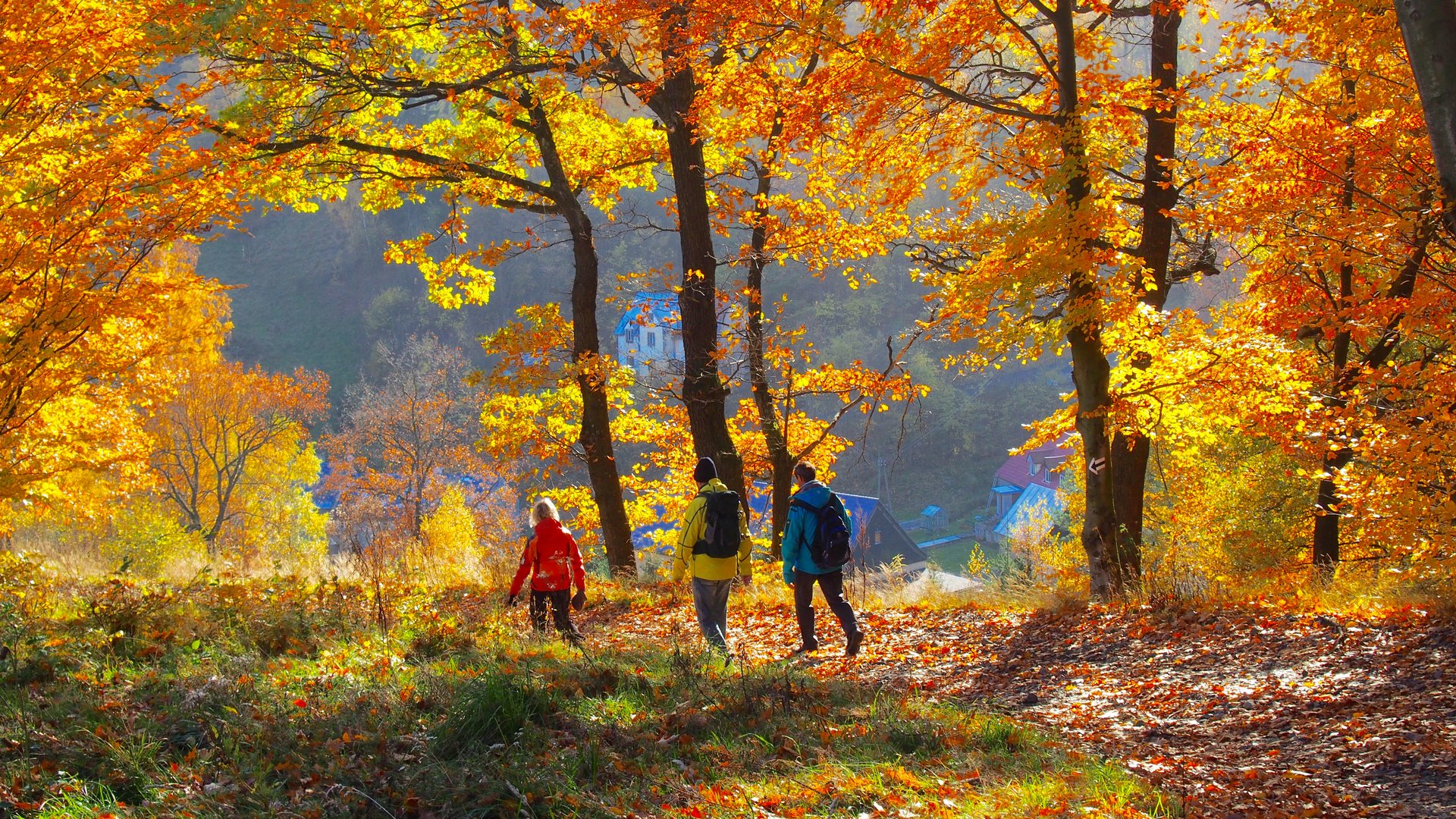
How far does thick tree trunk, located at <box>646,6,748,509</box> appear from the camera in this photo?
11.2 m

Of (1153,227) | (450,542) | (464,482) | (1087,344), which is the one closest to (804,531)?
(1087,344)

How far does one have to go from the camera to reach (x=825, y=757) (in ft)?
13.9

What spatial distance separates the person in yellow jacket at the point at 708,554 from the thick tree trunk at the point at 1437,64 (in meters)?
4.65

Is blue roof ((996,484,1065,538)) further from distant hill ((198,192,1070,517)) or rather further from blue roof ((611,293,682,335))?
blue roof ((611,293,682,335))

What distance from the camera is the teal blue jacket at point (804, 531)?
287 inches

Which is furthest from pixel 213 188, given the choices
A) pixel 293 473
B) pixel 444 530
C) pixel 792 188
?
pixel 792 188

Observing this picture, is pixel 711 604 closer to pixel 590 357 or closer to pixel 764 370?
pixel 590 357

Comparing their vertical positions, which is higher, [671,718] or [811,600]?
[811,600]

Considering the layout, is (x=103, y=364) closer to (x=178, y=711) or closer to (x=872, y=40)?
(x=178, y=711)

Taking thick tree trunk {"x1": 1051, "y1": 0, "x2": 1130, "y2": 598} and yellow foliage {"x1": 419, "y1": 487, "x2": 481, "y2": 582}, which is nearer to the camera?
thick tree trunk {"x1": 1051, "y1": 0, "x2": 1130, "y2": 598}

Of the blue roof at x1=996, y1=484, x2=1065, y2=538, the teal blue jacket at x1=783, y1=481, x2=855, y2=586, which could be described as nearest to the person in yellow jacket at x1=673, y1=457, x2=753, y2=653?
the teal blue jacket at x1=783, y1=481, x2=855, y2=586

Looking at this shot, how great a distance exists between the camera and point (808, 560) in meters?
7.41

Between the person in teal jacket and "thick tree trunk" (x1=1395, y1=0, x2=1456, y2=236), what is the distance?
4.26 m

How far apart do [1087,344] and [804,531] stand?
3835mm
